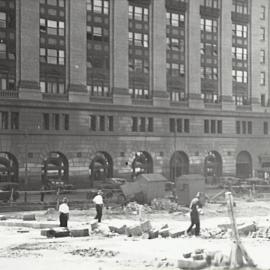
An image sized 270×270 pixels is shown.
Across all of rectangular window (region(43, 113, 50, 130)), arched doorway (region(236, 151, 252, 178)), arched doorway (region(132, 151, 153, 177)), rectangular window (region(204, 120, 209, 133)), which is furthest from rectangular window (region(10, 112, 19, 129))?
arched doorway (region(236, 151, 252, 178))

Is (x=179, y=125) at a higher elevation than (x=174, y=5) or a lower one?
lower

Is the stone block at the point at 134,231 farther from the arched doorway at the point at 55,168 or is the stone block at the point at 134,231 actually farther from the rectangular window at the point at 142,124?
the rectangular window at the point at 142,124

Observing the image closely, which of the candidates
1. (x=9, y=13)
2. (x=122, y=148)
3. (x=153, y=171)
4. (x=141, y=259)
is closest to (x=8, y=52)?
(x=9, y=13)

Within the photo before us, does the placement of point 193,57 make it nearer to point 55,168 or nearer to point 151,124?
point 151,124

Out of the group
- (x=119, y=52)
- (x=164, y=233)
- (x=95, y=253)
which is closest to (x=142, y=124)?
(x=119, y=52)

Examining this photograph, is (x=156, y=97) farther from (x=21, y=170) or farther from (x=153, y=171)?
(x=21, y=170)

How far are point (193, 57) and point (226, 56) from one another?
547 centimetres

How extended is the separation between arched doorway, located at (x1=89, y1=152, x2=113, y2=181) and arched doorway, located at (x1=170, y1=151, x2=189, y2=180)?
8560mm

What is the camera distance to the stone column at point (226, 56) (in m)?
68.7

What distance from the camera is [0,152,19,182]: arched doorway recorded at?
172 ft

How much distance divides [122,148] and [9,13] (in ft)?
61.9

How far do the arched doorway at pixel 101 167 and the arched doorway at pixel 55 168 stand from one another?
126 inches

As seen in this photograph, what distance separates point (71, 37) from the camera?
57.1m

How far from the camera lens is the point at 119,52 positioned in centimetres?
6038
